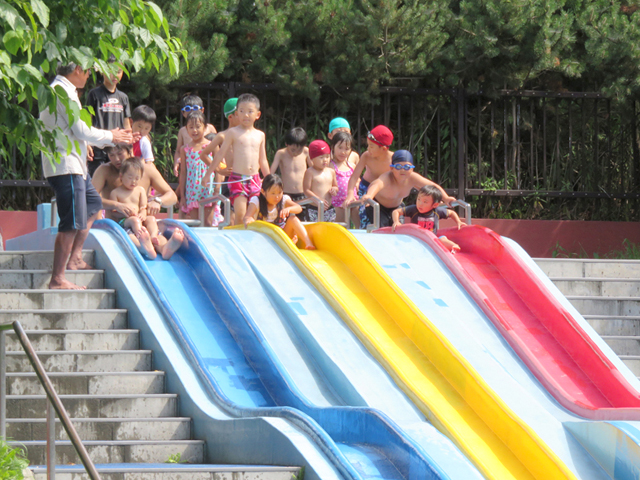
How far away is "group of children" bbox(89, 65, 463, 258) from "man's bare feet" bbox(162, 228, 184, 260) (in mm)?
29

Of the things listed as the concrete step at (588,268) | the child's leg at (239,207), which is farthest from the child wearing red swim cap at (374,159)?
the concrete step at (588,268)

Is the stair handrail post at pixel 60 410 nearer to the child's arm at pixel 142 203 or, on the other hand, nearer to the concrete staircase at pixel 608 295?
the child's arm at pixel 142 203

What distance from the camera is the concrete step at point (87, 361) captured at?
667cm

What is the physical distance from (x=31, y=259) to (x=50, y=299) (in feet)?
2.59

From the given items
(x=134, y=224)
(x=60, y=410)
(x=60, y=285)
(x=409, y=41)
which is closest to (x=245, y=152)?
(x=134, y=224)

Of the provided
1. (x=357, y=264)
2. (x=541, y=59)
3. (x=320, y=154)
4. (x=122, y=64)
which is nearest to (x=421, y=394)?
(x=357, y=264)

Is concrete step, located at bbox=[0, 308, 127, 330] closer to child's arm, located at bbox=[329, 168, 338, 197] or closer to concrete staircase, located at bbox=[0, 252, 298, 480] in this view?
concrete staircase, located at bbox=[0, 252, 298, 480]

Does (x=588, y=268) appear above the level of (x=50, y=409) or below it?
below

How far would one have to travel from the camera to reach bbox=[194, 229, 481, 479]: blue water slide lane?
19.5ft

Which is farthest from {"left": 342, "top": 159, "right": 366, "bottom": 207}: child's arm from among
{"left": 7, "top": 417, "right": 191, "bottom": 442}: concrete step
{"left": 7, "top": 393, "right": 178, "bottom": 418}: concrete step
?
{"left": 7, "top": 417, "right": 191, "bottom": 442}: concrete step

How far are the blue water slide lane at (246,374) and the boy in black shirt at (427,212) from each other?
229 cm

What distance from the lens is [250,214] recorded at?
901 cm

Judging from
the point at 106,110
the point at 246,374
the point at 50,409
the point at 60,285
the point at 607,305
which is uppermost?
the point at 106,110

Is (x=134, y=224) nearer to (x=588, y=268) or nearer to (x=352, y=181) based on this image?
(x=352, y=181)
